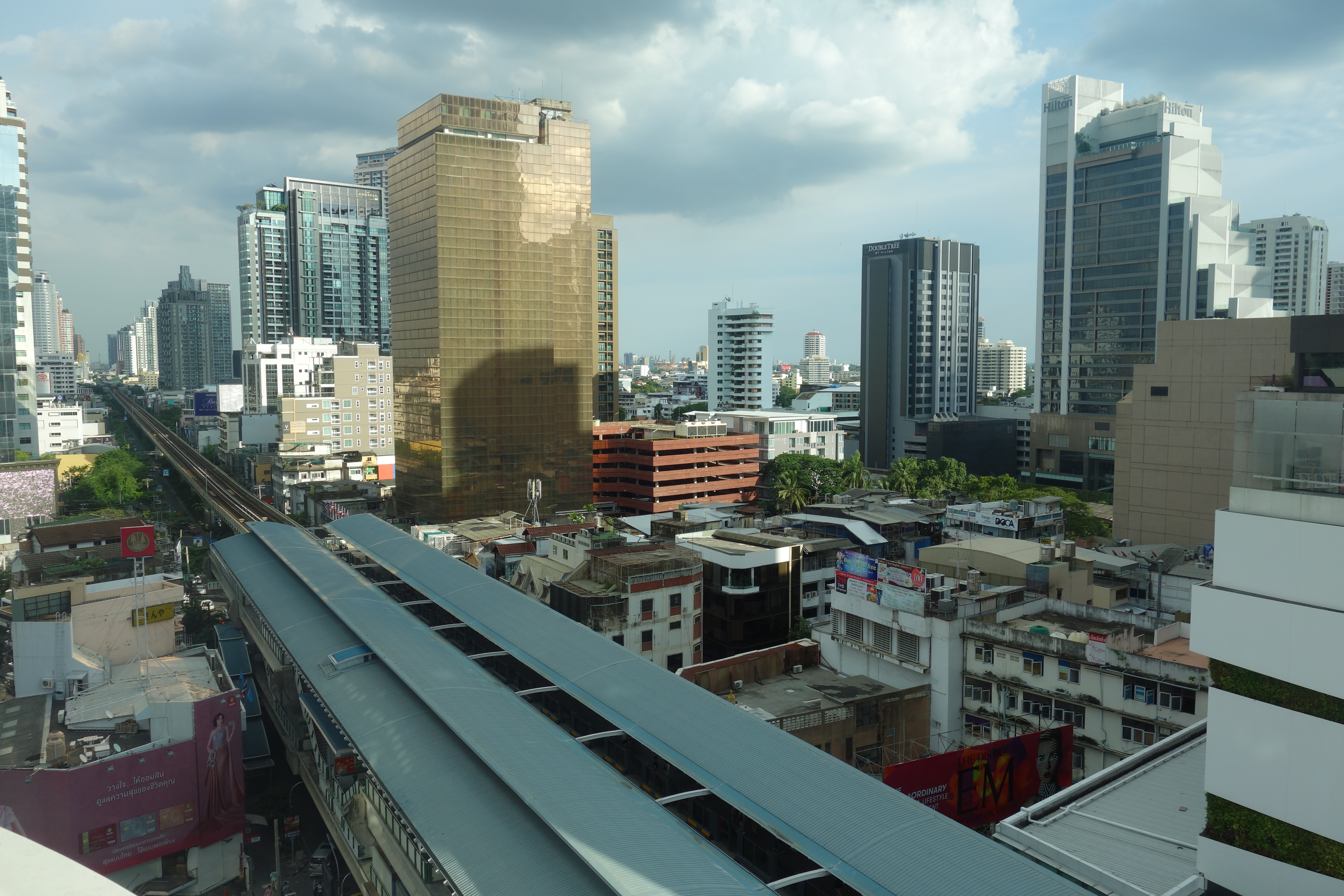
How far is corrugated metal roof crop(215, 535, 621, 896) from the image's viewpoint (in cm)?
2414

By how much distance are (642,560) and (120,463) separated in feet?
347

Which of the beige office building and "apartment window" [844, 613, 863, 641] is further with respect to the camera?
the beige office building

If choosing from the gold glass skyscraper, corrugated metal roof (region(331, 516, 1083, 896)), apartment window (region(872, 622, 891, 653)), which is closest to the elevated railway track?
the gold glass skyscraper

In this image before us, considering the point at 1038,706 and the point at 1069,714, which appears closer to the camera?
the point at 1069,714

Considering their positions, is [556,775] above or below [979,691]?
above

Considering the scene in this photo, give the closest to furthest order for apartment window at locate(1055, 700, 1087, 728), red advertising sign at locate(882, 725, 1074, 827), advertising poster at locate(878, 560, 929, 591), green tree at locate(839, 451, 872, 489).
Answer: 1. red advertising sign at locate(882, 725, 1074, 827)
2. apartment window at locate(1055, 700, 1087, 728)
3. advertising poster at locate(878, 560, 929, 591)
4. green tree at locate(839, 451, 872, 489)

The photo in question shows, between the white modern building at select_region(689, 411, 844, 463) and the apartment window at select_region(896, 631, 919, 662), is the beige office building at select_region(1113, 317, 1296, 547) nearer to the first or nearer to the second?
the apartment window at select_region(896, 631, 919, 662)

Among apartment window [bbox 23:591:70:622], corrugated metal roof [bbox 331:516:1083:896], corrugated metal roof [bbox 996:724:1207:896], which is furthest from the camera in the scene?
apartment window [bbox 23:591:70:622]

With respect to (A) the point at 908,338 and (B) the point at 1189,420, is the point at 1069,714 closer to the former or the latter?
(B) the point at 1189,420

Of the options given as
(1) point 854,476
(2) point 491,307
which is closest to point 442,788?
(2) point 491,307

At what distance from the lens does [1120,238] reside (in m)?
134

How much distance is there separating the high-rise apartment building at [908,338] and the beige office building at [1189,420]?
93.1 meters

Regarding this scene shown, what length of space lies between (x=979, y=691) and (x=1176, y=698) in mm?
7925

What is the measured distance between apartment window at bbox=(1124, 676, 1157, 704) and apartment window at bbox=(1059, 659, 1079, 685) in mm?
1817
